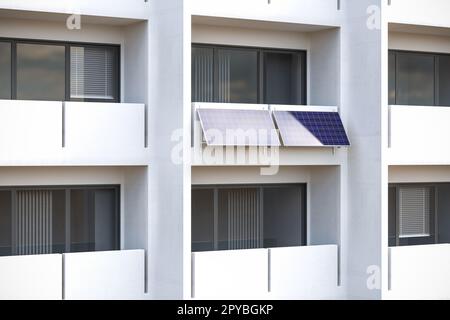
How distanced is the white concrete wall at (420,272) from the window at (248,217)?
7.55 feet

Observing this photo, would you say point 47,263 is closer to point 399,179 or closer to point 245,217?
point 245,217

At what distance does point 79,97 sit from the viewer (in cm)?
1872

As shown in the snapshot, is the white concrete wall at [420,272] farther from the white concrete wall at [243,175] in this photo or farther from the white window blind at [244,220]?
the white window blind at [244,220]

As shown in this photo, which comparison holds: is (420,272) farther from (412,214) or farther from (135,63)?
(135,63)

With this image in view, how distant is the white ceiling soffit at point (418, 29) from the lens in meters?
20.1

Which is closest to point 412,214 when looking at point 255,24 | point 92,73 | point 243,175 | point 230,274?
point 243,175

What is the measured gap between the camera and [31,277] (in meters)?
17.3

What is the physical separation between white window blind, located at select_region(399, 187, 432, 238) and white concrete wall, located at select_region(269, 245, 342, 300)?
8.65ft

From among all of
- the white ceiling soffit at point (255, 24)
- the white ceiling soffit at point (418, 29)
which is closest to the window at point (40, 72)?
the white ceiling soffit at point (255, 24)

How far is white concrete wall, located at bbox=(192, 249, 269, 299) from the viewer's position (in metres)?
18.0

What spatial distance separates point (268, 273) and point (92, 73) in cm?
536

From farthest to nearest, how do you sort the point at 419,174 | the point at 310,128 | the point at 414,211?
the point at 414,211 < the point at 419,174 < the point at 310,128

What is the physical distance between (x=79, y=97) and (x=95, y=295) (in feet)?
13.0
